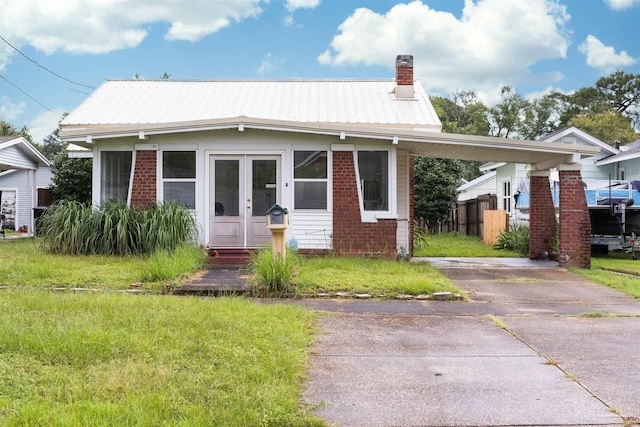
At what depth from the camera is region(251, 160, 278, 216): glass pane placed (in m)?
12.8

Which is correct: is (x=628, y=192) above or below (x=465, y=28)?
below

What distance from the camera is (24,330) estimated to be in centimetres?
532

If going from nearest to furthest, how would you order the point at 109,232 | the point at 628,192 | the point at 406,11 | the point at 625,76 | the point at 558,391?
1. the point at 558,391
2. the point at 109,232
3. the point at 628,192
4. the point at 406,11
5. the point at 625,76

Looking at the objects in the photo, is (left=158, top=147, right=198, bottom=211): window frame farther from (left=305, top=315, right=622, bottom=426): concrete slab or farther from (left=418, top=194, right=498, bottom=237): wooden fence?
(left=418, top=194, right=498, bottom=237): wooden fence

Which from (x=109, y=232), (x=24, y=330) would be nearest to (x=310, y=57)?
(x=109, y=232)

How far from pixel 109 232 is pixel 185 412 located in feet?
27.9

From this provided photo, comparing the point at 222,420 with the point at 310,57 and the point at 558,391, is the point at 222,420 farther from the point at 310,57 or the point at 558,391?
the point at 310,57

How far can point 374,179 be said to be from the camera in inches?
498

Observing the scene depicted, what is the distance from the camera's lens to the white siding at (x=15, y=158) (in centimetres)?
2250

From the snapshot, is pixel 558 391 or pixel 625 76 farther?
pixel 625 76

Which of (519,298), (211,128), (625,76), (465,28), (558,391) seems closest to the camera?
(558,391)

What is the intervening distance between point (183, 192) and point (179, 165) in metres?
0.60

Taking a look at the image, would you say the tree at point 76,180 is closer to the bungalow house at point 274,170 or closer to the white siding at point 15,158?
the white siding at point 15,158

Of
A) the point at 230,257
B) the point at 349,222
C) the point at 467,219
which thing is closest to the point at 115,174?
the point at 230,257
